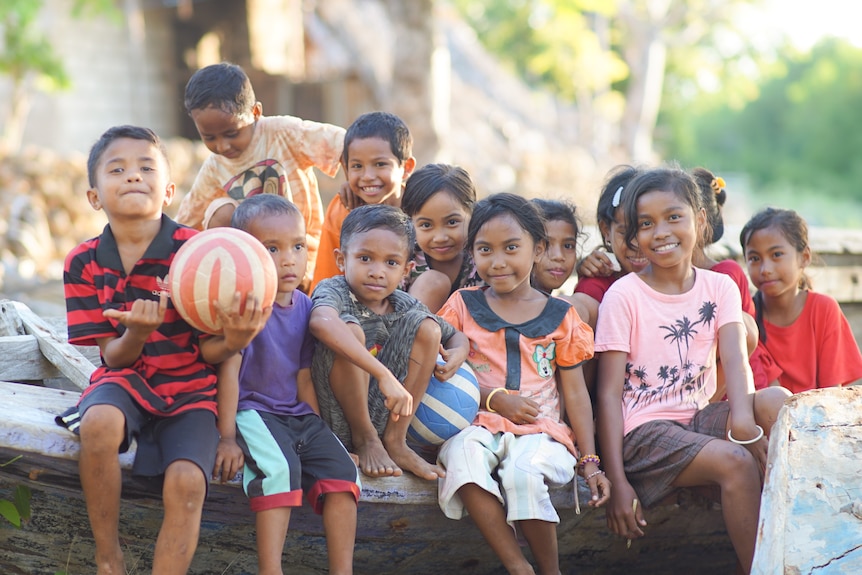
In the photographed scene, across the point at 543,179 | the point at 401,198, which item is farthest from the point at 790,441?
the point at 543,179

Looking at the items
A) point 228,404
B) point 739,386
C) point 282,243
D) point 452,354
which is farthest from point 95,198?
point 739,386

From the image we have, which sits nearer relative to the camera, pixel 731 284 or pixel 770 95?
pixel 731 284

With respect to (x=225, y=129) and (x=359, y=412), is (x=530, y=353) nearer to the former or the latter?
(x=359, y=412)

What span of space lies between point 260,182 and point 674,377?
6.56 feet

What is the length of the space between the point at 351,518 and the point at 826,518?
1.45m

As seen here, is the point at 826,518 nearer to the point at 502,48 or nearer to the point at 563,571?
the point at 563,571

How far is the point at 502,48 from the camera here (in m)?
28.8

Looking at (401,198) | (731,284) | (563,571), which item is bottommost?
(563,571)

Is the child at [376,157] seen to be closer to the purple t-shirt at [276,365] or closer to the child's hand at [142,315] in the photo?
the purple t-shirt at [276,365]

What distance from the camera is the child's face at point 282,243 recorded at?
9.43 feet

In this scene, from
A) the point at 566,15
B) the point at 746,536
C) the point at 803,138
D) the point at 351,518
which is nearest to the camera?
the point at 351,518

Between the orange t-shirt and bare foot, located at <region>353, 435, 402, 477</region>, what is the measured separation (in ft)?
1.33

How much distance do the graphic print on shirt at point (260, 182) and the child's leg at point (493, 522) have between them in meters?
1.75

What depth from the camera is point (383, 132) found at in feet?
12.5
